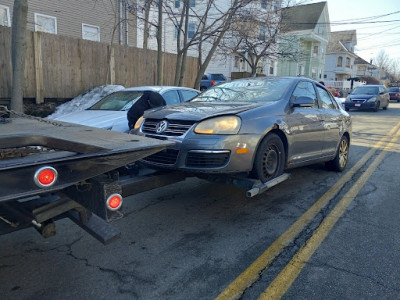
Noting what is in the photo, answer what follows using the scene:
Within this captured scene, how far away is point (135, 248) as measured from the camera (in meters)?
3.47

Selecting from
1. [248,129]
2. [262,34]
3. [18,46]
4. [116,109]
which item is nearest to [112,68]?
[18,46]

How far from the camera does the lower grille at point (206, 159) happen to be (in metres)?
3.84

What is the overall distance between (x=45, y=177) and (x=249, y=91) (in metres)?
3.78

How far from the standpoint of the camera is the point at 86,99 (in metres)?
11.5

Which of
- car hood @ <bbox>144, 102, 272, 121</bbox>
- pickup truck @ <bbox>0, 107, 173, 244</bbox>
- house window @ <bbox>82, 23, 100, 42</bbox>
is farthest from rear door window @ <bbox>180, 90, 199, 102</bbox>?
house window @ <bbox>82, 23, 100, 42</bbox>

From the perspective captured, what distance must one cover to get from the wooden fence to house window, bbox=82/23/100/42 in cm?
545

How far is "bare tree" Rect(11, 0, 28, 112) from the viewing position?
8148mm

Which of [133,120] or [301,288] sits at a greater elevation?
[133,120]

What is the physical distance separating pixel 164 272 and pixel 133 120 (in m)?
3.13

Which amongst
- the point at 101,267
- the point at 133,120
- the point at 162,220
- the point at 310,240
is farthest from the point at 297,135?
the point at 101,267

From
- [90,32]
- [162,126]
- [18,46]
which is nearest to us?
[162,126]

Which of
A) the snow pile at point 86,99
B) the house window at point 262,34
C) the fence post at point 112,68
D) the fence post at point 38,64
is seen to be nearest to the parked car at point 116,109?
the snow pile at point 86,99

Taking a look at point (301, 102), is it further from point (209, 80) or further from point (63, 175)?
point (209, 80)

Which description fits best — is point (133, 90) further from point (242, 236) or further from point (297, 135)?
point (242, 236)
